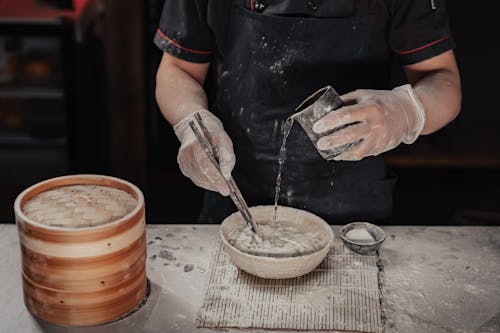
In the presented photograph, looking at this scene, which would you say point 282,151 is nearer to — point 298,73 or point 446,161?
point 298,73

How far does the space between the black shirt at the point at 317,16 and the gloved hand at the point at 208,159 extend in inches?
14.9

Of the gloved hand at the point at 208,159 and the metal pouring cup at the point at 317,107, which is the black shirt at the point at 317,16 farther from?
the metal pouring cup at the point at 317,107

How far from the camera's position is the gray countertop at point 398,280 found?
1707mm

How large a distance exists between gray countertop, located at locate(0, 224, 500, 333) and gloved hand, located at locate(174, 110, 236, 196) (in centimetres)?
15

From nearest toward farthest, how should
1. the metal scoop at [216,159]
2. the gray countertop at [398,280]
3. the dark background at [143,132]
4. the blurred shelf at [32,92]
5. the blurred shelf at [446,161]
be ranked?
the gray countertop at [398,280] < the metal scoop at [216,159] < the dark background at [143,132] < the blurred shelf at [32,92] < the blurred shelf at [446,161]

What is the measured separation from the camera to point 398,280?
1.88 m

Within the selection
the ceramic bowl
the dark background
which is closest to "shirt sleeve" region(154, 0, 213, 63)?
the ceramic bowl

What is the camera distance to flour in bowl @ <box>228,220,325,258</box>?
6.02 ft

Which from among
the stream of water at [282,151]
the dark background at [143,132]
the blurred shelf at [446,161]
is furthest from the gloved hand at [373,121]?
the blurred shelf at [446,161]

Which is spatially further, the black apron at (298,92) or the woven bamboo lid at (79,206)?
the black apron at (298,92)

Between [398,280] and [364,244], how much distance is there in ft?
0.49

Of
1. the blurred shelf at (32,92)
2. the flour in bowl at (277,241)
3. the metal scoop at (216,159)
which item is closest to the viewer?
the flour in bowl at (277,241)

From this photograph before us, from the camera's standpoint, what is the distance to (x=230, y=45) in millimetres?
2455

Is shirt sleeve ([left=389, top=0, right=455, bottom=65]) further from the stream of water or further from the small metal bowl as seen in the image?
the small metal bowl
